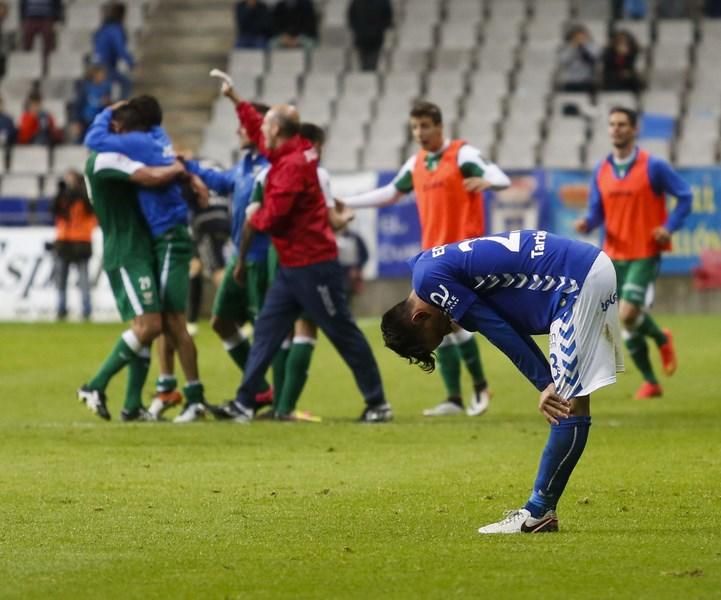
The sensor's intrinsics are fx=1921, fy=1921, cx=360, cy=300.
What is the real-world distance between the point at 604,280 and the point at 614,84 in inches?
856

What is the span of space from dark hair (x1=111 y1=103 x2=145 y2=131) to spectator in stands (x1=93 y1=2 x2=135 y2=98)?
17.8 m

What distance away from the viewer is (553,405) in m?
8.57

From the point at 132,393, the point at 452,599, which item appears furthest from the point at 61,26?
the point at 452,599

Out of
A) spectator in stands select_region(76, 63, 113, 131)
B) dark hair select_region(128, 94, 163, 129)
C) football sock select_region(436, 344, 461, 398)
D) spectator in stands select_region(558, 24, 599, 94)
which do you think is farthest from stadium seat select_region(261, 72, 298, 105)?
dark hair select_region(128, 94, 163, 129)

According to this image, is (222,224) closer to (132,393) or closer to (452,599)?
(132,393)

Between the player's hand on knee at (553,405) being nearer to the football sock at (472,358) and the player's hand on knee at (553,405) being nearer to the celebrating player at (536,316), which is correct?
the celebrating player at (536,316)

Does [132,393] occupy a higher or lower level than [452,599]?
lower

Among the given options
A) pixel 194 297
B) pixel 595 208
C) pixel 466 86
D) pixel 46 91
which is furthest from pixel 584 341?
pixel 46 91

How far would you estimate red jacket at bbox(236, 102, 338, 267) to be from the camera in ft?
44.8

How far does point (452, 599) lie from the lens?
7066 mm

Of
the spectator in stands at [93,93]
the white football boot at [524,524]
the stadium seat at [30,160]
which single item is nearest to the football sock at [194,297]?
the spectator in stands at [93,93]

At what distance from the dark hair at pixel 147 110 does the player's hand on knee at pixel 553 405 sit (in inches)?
249

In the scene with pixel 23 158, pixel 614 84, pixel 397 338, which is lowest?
pixel 23 158

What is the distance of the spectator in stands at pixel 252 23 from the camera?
3241 centimetres
